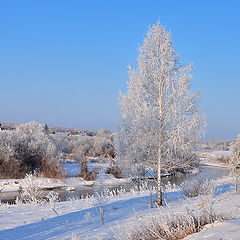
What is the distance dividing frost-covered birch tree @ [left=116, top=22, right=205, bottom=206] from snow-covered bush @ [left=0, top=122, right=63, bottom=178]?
64.9ft

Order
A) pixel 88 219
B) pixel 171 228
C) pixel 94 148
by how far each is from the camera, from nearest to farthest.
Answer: pixel 171 228 < pixel 88 219 < pixel 94 148

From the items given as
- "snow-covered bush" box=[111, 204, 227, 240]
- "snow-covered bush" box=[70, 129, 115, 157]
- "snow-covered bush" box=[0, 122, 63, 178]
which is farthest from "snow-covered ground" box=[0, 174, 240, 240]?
"snow-covered bush" box=[70, 129, 115, 157]

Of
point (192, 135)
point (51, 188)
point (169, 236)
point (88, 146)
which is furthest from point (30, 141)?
point (169, 236)

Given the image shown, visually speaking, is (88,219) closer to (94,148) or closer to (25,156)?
(25,156)

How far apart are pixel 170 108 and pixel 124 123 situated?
199 cm

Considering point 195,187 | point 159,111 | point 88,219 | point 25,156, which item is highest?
point 159,111

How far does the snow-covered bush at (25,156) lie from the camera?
2819 centimetres

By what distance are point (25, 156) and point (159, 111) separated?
24.3 meters

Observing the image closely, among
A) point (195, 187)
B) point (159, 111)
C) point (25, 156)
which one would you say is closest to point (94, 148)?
point (25, 156)

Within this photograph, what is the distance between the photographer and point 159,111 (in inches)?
404

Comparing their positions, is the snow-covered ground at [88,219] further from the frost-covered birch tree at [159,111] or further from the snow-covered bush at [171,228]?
the frost-covered birch tree at [159,111]

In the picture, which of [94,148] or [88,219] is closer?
[88,219]

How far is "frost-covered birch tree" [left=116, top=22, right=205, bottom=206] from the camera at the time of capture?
9844 millimetres

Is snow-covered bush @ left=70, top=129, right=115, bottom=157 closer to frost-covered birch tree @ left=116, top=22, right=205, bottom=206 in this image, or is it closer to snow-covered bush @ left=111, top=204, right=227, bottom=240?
frost-covered birch tree @ left=116, top=22, right=205, bottom=206
